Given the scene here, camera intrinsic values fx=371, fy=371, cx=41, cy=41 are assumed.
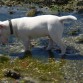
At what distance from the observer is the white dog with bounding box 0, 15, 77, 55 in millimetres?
14375

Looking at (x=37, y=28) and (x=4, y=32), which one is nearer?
(x=37, y=28)

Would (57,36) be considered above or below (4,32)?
below

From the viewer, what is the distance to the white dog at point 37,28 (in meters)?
14.4

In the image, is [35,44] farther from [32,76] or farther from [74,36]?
[32,76]

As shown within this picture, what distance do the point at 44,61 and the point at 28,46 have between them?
138 centimetres

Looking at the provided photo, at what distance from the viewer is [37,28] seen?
14594mm

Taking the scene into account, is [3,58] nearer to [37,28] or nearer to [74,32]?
[37,28]

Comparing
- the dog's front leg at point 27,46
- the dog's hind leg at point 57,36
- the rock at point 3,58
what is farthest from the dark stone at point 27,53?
the dog's hind leg at point 57,36

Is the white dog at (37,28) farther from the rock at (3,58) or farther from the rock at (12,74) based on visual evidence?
the rock at (12,74)

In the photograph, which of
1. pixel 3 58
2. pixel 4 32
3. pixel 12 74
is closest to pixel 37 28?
pixel 4 32

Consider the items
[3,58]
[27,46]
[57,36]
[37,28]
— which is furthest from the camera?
[27,46]

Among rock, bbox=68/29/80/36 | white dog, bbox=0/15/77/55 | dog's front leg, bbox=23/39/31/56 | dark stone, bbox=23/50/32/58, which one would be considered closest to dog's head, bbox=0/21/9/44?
white dog, bbox=0/15/77/55

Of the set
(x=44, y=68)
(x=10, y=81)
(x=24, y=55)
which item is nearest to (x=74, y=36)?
(x=24, y=55)

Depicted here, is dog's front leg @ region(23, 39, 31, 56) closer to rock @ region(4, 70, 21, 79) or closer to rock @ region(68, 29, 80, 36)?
rock @ region(4, 70, 21, 79)
